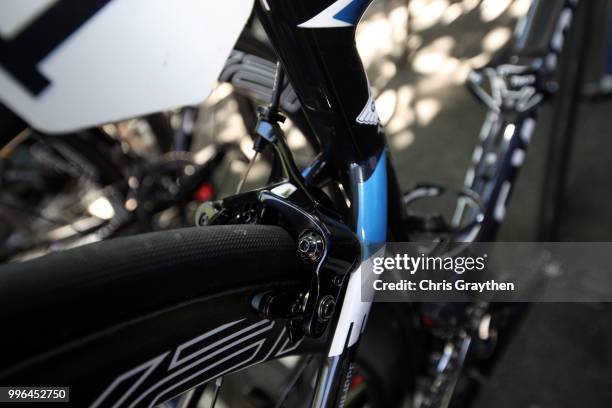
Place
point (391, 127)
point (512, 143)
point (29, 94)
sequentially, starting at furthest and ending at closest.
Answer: point (391, 127)
point (512, 143)
point (29, 94)

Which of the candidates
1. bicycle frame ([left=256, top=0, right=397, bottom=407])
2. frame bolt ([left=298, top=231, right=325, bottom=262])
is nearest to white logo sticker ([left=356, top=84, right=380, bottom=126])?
bicycle frame ([left=256, top=0, right=397, bottom=407])

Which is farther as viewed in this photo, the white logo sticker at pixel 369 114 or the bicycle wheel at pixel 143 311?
the white logo sticker at pixel 369 114

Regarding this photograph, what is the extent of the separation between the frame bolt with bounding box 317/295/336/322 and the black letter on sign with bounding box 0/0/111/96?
260mm

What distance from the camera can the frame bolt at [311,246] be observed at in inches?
14.2

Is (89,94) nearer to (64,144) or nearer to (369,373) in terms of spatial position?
(369,373)

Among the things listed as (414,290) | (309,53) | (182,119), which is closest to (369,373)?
(414,290)

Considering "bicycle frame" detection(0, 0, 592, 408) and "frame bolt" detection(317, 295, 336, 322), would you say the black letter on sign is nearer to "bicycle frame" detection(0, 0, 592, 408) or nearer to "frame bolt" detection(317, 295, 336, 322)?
"bicycle frame" detection(0, 0, 592, 408)

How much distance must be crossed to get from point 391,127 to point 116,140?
880 mm

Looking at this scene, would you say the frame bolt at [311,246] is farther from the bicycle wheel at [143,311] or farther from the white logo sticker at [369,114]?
the white logo sticker at [369,114]

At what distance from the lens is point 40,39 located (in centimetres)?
27

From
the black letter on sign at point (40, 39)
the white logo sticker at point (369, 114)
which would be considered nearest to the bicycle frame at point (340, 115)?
the white logo sticker at point (369, 114)

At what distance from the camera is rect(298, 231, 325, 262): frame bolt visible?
0.36 meters

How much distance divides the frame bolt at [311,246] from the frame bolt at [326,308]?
1.5 inches

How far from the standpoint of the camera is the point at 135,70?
33 cm
